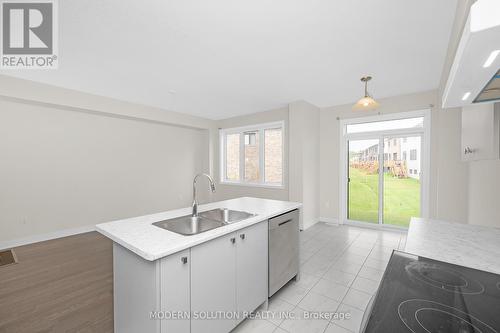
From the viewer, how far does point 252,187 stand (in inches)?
212

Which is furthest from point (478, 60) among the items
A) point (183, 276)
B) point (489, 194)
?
point (183, 276)

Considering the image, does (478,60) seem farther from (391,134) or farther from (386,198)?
(386,198)

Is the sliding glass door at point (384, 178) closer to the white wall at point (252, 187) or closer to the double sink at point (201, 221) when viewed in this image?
the white wall at point (252, 187)

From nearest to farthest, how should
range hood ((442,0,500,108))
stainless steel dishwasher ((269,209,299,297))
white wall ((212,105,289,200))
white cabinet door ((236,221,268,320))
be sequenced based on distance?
1. range hood ((442,0,500,108))
2. white cabinet door ((236,221,268,320))
3. stainless steel dishwasher ((269,209,299,297))
4. white wall ((212,105,289,200))

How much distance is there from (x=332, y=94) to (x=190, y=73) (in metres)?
2.67

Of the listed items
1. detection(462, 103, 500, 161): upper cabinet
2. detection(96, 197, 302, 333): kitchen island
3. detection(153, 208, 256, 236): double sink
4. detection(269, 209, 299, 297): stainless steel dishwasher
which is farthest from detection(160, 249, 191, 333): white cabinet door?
detection(462, 103, 500, 161): upper cabinet

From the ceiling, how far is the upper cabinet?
1180 millimetres

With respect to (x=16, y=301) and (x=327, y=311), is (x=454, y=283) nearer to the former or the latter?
(x=327, y=311)

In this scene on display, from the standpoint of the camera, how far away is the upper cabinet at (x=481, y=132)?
110 cm

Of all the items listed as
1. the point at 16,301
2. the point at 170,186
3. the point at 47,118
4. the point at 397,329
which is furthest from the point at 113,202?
the point at 397,329

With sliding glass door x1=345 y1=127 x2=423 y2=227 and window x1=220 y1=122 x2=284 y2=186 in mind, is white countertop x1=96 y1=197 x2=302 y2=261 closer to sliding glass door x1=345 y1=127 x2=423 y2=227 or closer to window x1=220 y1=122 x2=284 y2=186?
window x1=220 y1=122 x2=284 y2=186

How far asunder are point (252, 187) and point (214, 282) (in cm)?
399

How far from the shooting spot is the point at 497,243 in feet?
4.06

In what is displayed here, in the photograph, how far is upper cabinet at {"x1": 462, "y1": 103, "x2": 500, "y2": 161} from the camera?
1.10 meters
